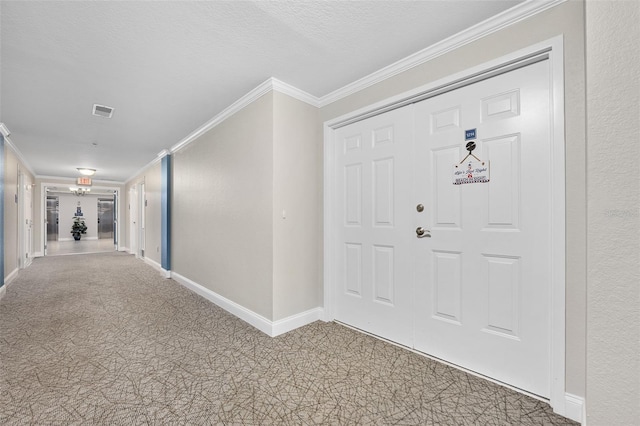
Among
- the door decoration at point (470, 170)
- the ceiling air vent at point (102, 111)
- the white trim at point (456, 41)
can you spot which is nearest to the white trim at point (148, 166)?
the ceiling air vent at point (102, 111)

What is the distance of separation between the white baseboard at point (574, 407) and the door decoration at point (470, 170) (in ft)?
4.56

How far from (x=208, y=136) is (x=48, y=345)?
2.91m

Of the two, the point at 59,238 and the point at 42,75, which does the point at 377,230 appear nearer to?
the point at 42,75

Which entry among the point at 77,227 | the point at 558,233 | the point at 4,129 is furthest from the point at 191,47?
the point at 77,227

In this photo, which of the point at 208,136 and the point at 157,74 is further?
the point at 208,136

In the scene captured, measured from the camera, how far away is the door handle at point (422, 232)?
7.77 ft

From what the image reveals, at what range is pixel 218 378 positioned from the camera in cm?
206

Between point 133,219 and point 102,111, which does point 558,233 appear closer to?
point 102,111

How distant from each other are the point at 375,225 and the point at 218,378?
5.99ft

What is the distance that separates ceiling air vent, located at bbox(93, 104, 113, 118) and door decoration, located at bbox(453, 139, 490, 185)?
13.1 ft

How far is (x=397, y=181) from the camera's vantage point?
2584 millimetres

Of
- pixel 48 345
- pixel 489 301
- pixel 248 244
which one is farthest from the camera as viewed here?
pixel 248 244

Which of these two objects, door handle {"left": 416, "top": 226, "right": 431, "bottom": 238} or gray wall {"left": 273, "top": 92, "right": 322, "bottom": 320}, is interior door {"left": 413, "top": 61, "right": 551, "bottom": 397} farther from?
gray wall {"left": 273, "top": 92, "right": 322, "bottom": 320}

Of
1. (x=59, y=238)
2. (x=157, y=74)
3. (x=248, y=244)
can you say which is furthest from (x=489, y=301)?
(x=59, y=238)
